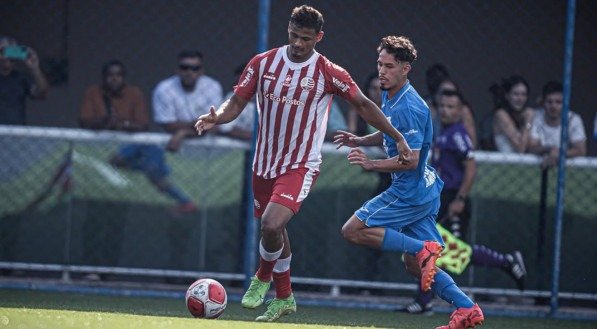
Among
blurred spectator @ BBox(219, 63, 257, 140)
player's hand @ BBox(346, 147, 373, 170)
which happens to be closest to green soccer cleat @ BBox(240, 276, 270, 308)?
player's hand @ BBox(346, 147, 373, 170)

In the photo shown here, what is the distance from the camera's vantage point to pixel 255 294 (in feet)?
28.6

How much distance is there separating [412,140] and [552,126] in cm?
302

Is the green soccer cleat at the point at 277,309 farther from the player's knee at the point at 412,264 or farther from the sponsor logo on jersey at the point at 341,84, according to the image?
the sponsor logo on jersey at the point at 341,84

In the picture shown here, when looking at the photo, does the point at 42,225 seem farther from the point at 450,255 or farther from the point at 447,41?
the point at 447,41

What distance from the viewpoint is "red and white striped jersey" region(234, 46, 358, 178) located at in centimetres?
856

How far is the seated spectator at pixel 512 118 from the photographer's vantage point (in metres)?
10.8

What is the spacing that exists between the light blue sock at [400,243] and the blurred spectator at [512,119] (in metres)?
2.82

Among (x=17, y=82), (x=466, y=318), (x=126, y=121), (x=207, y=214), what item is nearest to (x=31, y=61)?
(x=17, y=82)

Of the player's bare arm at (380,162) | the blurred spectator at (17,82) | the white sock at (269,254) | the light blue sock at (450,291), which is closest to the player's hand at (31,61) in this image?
the blurred spectator at (17,82)

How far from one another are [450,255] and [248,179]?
5.73ft

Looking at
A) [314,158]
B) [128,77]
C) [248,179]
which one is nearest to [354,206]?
[248,179]

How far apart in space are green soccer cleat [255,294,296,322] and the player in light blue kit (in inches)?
27.4

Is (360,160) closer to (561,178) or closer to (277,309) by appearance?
(277,309)

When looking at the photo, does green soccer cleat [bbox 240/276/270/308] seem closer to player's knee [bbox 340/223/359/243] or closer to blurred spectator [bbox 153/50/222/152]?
player's knee [bbox 340/223/359/243]
